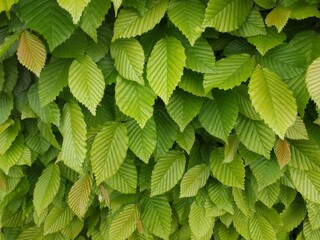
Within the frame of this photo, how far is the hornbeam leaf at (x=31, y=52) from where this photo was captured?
1283 millimetres

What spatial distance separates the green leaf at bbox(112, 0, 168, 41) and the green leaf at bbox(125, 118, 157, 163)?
35 centimetres

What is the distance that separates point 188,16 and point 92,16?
33 cm

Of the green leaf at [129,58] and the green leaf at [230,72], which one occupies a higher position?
the green leaf at [129,58]

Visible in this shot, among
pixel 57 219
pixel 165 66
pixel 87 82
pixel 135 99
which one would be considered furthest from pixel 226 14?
pixel 57 219

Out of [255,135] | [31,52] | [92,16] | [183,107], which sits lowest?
[255,135]

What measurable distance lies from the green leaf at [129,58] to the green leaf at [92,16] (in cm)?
15

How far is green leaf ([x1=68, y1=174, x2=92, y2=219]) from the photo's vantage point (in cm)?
153

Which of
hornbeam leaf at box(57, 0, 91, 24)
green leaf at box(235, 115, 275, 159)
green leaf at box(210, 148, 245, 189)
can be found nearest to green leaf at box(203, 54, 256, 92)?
green leaf at box(235, 115, 275, 159)

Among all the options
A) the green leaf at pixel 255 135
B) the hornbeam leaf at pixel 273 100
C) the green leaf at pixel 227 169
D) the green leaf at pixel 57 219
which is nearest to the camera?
the hornbeam leaf at pixel 273 100

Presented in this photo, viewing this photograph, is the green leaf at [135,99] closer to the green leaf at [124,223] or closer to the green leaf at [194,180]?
the green leaf at [194,180]

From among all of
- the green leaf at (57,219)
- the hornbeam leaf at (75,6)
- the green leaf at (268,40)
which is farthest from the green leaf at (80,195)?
the green leaf at (268,40)

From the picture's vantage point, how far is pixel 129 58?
4.34 feet

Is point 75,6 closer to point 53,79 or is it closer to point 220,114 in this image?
point 53,79

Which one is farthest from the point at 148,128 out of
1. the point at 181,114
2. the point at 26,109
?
the point at 26,109
